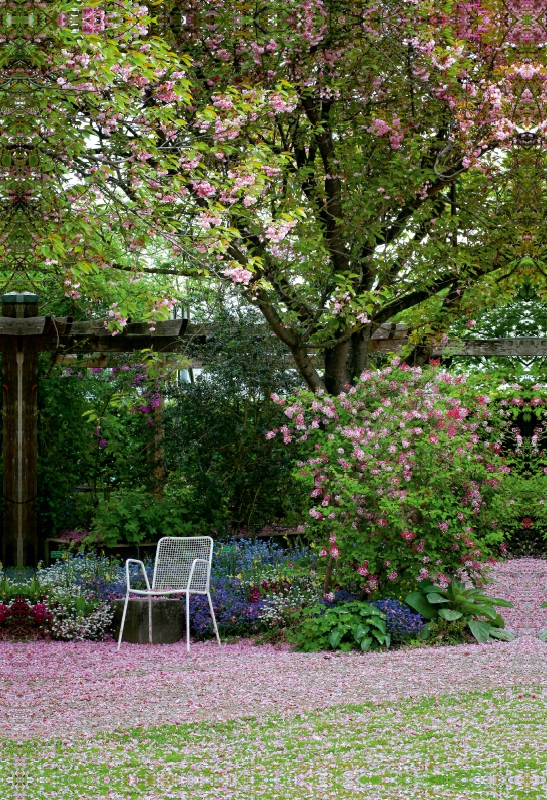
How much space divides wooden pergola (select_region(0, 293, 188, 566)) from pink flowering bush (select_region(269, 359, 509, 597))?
261 centimetres

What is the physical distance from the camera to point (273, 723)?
457 cm

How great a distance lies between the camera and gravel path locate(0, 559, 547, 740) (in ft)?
15.9

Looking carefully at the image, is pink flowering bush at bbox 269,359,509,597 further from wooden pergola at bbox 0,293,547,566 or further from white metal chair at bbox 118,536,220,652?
wooden pergola at bbox 0,293,547,566

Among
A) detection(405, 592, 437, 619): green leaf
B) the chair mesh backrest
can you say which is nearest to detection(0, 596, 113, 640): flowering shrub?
the chair mesh backrest

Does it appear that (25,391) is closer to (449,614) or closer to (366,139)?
(366,139)

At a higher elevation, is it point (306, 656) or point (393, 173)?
point (393, 173)

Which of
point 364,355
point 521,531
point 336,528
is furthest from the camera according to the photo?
point 521,531

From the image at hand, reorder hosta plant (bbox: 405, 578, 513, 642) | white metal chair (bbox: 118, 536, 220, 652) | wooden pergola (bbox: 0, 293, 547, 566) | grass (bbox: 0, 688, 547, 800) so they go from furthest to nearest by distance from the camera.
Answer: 1. wooden pergola (bbox: 0, 293, 547, 566)
2. white metal chair (bbox: 118, 536, 220, 652)
3. hosta plant (bbox: 405, 578, 513, 642)
4. grass (bbox: 0, 688, 547, 800)

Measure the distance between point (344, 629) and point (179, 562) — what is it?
1.78 m

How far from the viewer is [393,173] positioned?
8.05 m

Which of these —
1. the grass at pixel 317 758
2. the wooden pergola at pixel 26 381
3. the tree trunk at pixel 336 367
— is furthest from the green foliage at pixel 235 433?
the grass at pixel 317 758

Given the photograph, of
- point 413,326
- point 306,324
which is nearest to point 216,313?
point 306,324

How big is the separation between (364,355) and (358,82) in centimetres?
282

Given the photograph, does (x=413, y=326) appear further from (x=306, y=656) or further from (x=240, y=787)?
(x=240, y=787)
